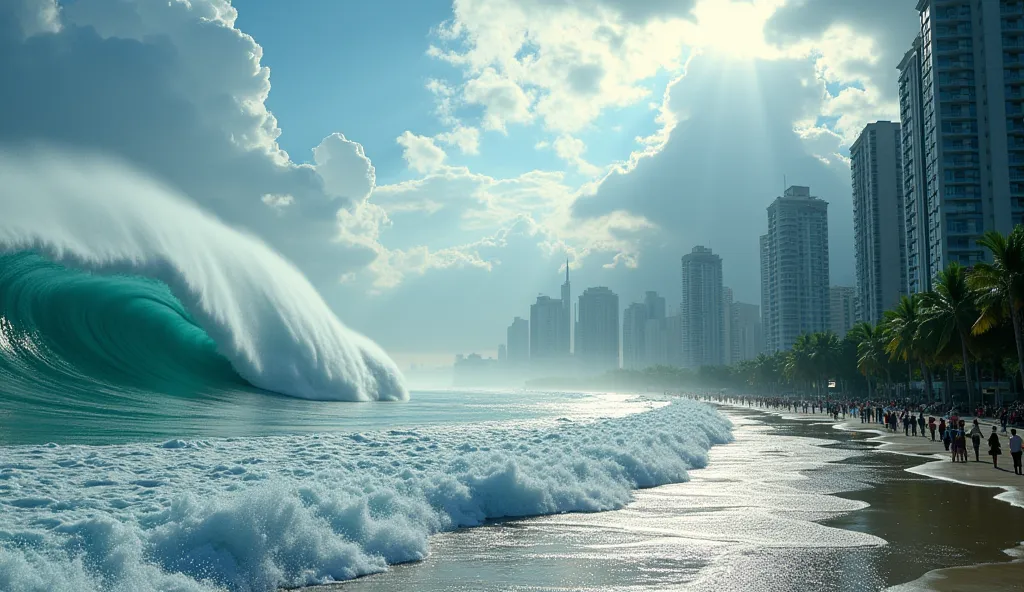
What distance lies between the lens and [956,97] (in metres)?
86.1

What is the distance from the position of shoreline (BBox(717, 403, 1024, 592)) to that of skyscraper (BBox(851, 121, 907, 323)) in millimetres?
97512

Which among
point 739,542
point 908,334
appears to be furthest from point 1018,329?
point 739,542

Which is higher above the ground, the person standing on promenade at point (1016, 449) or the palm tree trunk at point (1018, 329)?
the palm tree trunk at point (1018, 329)

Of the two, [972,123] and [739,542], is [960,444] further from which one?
[972,123]

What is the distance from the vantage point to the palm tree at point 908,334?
2141 inches

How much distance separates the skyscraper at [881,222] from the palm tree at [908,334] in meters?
70.0

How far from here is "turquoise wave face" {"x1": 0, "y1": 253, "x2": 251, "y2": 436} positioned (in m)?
23.2

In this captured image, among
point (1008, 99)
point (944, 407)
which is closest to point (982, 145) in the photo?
point (1008, 99)

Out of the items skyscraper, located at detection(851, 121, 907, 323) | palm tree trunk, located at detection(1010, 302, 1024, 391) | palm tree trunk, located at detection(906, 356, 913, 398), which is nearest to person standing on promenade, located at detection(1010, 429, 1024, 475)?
palm tree trunk, located at detection(1010, 302, 1024, 391)

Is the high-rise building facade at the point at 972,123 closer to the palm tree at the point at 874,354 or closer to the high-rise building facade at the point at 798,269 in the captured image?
the palm tree at the point at 874,354

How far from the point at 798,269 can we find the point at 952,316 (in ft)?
477

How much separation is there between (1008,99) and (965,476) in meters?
82.3

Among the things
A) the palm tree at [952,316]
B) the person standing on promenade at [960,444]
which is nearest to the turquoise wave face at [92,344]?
the person standing on promenade at [960,444]

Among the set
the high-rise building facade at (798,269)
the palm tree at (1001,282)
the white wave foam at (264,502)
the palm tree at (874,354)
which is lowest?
the white wave foam at (264,502)
